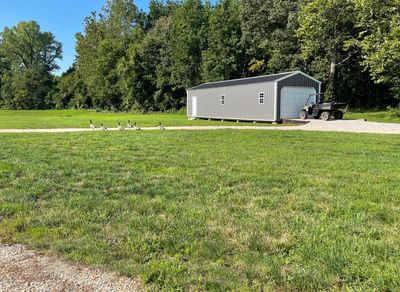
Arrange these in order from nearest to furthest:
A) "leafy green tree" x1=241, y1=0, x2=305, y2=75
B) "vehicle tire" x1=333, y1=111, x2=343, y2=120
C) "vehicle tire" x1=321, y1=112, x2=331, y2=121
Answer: "vehicle tire" x1=321, y1=112, x2=331, y2=121
"vehicle tire" x1=333, y1=111, x2=343, y2=120
"leafy green tree" x1=241, y1=0, x2=305, y2=75

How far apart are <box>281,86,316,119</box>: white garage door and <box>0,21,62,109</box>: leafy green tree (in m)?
49.0

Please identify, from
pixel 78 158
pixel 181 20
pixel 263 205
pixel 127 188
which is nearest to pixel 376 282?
pixel 263 205

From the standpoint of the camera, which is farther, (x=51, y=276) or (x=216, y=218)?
(x=216, y=218)

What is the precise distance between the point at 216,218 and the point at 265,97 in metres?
18.9

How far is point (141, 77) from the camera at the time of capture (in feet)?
139

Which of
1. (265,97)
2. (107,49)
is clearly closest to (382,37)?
(265,97)

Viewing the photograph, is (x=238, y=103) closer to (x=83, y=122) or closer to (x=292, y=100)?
(x=292, y=100)

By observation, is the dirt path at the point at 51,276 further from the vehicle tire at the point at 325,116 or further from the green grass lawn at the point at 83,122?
the vehicle tire at the point at 325,116

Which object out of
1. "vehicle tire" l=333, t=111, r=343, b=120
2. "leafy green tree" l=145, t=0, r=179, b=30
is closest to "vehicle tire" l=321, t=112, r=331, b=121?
"vehicle tire" l=333, t=111, r=343, b=120

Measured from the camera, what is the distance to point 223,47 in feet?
119

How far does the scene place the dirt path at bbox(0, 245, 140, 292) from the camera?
7.92ft

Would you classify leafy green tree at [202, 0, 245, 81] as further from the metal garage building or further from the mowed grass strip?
the mowed grass strip

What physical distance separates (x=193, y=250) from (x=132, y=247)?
524 millimetres

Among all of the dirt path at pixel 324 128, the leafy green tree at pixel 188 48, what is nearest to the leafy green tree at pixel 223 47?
the leafy green tree at pixel 188 48
